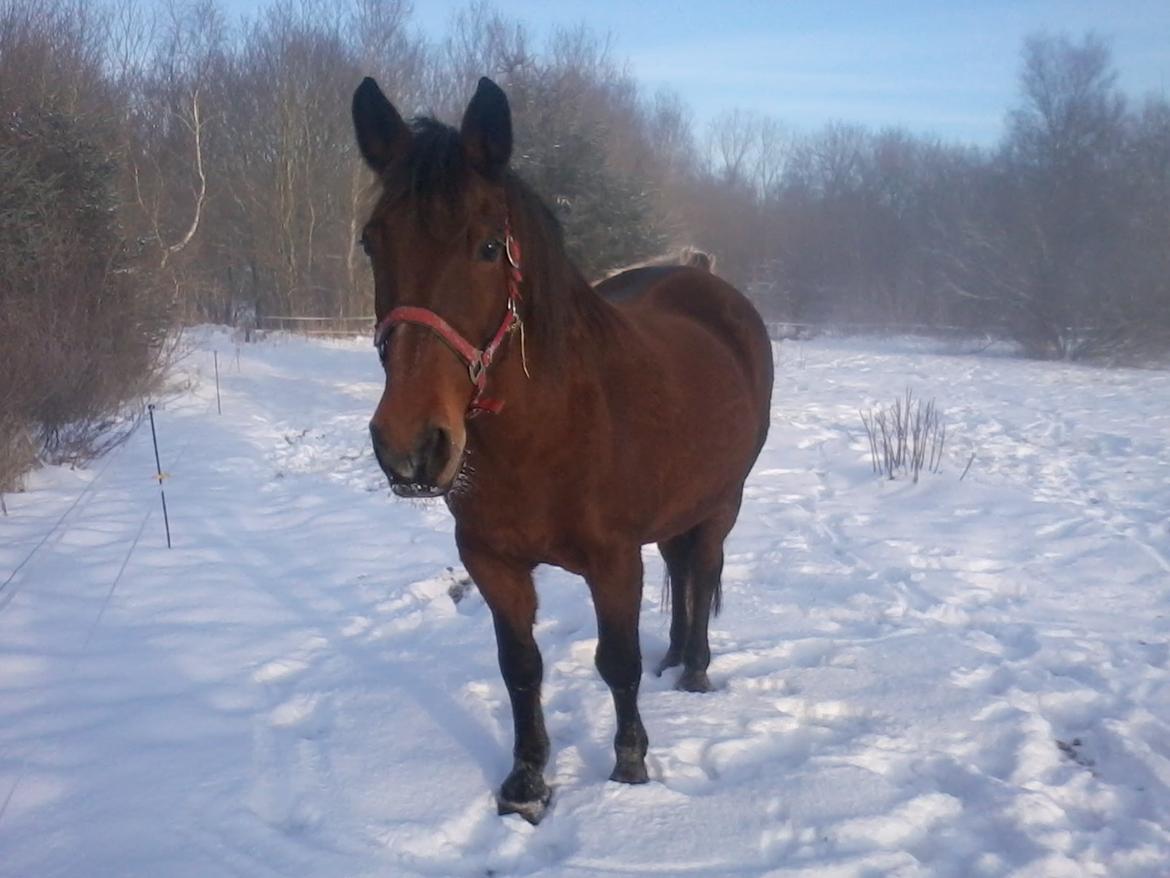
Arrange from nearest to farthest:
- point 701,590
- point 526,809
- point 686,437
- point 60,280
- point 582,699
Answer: point 526,809 → point 686,437 → point 582,699 → point 701,590 → point 60,280

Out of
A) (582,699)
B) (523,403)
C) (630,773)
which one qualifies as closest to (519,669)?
(630,773)

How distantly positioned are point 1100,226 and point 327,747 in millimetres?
25832

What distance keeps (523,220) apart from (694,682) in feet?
6.43

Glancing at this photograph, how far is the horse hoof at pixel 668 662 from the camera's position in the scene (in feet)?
11.4

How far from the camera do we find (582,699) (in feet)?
10.4

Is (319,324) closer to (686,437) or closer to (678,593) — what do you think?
(678,593)

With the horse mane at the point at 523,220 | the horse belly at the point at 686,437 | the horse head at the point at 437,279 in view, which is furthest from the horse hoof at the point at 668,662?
the horse head at the point at 437,279

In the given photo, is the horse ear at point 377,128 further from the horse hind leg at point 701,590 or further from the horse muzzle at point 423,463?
the horse hind leg at point 701,590

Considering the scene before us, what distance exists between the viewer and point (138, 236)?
11141 millimetres

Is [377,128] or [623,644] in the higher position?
[377,128]

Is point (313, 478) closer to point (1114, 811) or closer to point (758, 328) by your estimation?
point (758, 328)

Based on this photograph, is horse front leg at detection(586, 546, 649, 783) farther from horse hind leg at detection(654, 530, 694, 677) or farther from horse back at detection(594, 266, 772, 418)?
horse back at detection(594, 266, 772, 418)

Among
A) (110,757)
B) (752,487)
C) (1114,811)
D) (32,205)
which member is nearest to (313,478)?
(752,487)

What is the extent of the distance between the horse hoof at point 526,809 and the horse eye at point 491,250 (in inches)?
62.0
